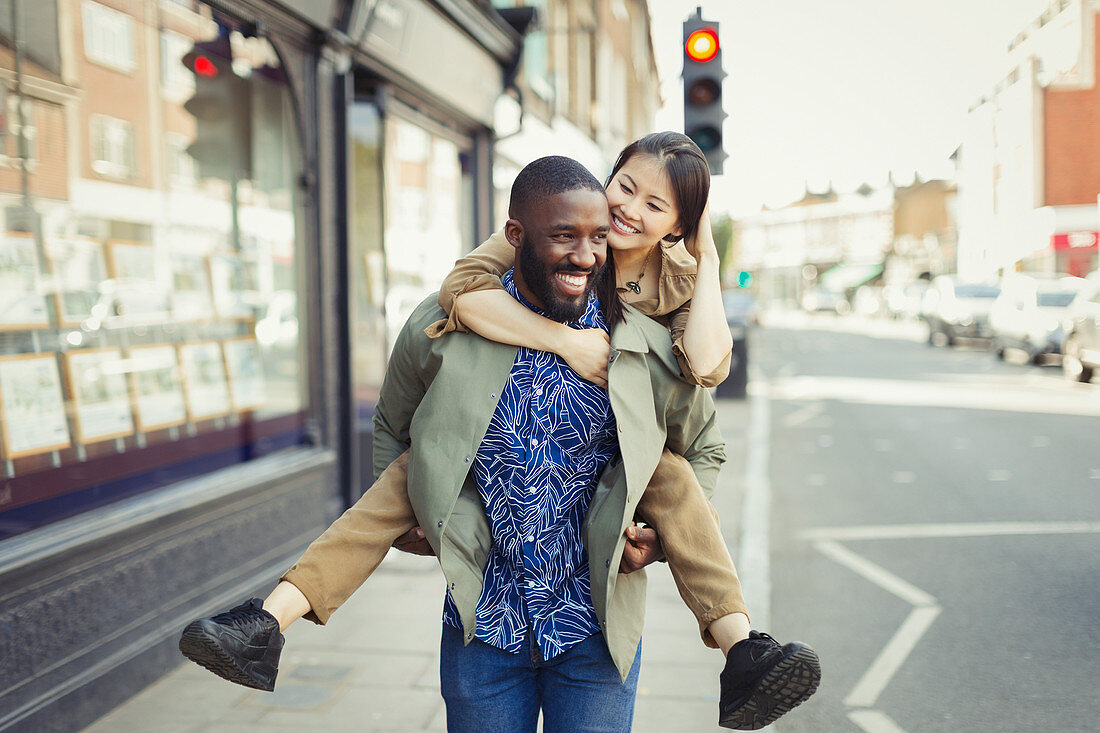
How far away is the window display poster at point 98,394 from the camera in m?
4.24

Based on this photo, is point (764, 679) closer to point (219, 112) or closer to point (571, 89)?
point (219, 112)

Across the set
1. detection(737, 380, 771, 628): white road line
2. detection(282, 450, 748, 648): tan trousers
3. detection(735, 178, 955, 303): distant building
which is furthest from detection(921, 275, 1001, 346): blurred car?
detection(735, 178, 955, 303): distant building

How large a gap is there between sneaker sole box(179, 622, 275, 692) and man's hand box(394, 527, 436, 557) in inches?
16.4

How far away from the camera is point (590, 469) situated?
2.05 metres

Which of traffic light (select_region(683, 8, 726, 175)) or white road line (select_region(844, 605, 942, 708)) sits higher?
traffic light (select_region(683, 8, 726, 175))

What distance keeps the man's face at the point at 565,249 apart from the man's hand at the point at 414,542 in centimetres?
58

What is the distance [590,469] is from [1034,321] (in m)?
20.8

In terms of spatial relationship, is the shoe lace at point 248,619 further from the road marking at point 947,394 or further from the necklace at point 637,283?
the road marking at point 947,394

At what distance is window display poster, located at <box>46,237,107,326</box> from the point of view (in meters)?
4.11

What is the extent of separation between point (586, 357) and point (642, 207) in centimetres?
38

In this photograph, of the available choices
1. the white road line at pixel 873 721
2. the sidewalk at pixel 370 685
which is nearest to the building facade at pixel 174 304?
the sidewalk at pixel 370 685

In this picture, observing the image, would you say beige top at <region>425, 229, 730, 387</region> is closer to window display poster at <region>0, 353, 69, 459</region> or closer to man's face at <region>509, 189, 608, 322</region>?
man's face at <region>509, 189, 608, 322</region>

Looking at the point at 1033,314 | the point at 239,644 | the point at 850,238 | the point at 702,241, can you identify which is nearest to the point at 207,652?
the point at 239,644

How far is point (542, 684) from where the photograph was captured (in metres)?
2.10
